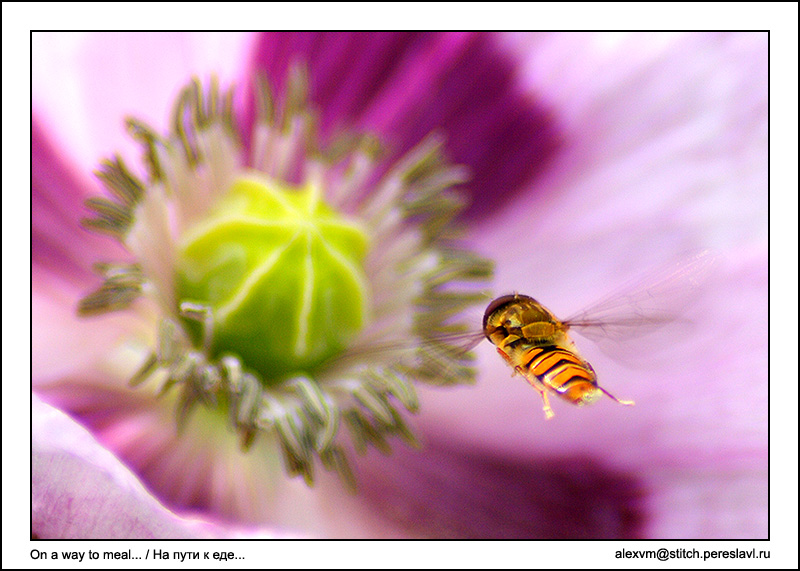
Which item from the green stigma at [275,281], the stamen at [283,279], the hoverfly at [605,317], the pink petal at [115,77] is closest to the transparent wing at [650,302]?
the hoverfly at [605,317]

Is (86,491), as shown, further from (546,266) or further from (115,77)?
(546,266)

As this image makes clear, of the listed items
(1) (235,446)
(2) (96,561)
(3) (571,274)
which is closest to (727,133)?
(3) (571,274)

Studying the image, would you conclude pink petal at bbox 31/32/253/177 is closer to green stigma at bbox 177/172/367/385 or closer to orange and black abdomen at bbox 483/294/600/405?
green stigma at bbox 177/172/367/385

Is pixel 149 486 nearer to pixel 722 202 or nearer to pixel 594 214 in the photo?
pixel 594 214

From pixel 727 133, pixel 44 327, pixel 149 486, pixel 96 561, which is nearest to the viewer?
pixel 96 561

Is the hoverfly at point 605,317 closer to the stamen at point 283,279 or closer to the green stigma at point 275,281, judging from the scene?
the stamen at point 283,279

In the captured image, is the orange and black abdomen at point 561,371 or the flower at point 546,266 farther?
the flower at point 546,266
